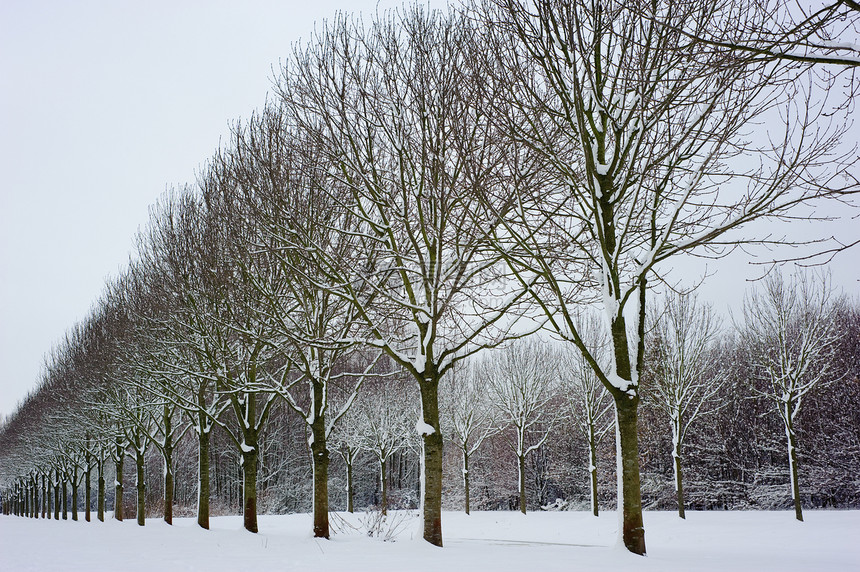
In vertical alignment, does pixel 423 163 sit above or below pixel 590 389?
above

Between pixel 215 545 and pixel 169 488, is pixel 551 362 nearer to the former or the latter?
pixel 169 488

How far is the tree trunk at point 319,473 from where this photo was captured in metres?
13.5

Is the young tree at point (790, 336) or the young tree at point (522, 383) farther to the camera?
the young tree at point (522, 383)

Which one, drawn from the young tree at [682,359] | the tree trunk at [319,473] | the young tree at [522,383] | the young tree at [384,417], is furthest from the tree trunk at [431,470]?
the young tree at [384,417]

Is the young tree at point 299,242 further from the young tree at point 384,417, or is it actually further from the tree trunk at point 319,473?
the young tree at point 384,417

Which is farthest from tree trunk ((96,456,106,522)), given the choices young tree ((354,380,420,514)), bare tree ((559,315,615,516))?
bare tree ((559,315,615,516))

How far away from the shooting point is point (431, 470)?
1042cm

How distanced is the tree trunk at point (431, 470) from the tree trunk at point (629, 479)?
3.19 metres

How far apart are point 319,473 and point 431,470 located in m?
4.34

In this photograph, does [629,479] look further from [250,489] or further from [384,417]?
[384,417]

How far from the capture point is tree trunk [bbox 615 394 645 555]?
8.08m

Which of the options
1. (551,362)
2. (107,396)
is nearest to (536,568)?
(107,396)

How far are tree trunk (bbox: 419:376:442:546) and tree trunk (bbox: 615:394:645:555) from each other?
319 cm

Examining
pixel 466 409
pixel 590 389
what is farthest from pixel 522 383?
pixel 590 389
